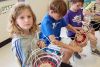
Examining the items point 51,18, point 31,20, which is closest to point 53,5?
point 51,18

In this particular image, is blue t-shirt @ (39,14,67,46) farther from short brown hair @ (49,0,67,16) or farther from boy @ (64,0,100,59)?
boy @ (64,0,100,59)

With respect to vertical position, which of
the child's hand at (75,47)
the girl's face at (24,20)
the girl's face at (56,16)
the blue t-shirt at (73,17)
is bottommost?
the child's hand at (75,47)

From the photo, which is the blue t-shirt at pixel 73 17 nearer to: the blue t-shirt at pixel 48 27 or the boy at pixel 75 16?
the boy at pixel 75 16

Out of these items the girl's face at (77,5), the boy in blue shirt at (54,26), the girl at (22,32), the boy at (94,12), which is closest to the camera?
the girl at (22,32)

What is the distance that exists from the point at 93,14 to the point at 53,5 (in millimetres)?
841

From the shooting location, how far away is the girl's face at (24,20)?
4.48 ft

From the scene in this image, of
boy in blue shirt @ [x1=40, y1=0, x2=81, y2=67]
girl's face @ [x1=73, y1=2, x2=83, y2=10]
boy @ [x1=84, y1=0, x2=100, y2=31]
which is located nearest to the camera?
boy in blue shirt @ [x1=40, y1=0, x2=81, y2=67]

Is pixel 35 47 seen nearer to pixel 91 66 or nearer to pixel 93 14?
pixel 91 66

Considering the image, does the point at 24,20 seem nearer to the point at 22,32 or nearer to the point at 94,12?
the point at 22,32

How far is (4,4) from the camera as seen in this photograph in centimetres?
278

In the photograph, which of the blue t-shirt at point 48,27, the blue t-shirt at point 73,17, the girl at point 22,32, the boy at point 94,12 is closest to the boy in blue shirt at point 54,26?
the blue t-shirt at point 48,27

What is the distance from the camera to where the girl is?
126cm

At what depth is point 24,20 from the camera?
1370 mm

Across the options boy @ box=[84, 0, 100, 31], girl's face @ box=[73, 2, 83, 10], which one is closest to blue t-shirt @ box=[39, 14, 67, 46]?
girl's face @ box=[73, 2, 83, 10]
